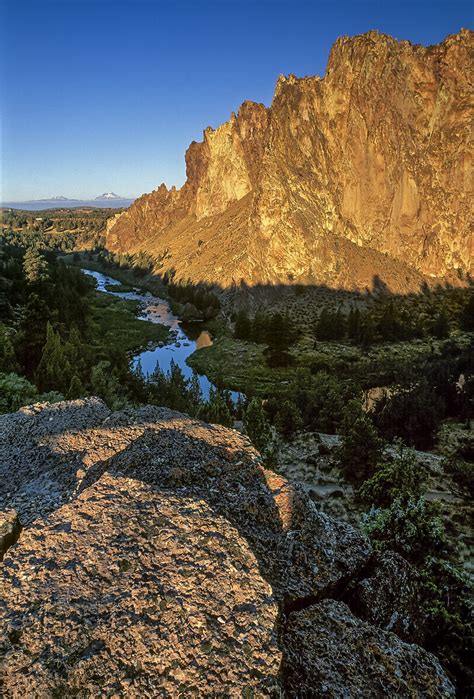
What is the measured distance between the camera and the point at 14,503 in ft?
26.3

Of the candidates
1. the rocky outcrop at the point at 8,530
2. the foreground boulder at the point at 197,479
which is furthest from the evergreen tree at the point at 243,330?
the rocky outcrop at the point at 8,530

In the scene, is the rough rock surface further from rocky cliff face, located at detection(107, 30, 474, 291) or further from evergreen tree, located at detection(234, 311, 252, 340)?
rocky cliff face, located at detection(107, 30, 474, 291)

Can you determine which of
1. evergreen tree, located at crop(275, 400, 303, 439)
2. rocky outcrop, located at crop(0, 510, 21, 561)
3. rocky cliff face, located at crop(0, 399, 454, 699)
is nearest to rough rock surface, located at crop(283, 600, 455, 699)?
rocky cliff face, located at crop(0, 399, 454, 699)

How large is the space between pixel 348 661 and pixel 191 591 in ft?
8.04

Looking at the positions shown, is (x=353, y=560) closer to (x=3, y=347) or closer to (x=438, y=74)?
(x=3, y=347)

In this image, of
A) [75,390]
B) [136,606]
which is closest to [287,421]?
[75,390]

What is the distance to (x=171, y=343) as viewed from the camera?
8619 centimetres

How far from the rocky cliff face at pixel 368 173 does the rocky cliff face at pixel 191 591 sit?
113158 millimetres

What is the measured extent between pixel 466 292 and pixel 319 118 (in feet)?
226

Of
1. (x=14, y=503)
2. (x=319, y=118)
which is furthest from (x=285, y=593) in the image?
(x=319, y=118)

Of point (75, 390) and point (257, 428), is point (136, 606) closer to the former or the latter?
point (75, 390)

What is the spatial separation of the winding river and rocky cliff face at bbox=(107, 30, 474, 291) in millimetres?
23950

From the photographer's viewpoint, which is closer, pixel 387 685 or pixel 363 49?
pixel 387 685

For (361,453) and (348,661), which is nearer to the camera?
(348,661)
